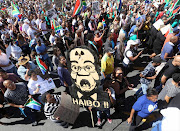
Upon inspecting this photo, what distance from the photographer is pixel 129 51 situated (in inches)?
168

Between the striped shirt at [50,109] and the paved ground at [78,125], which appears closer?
the striped shirt at [50,109]

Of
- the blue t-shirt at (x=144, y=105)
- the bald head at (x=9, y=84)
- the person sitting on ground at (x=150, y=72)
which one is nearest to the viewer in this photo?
the blue t-shirt at (x=144, y=105)

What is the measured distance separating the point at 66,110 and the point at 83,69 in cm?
135

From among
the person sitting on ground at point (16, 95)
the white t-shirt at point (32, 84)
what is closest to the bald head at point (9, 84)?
the person sitting on ground at point (16, 95)

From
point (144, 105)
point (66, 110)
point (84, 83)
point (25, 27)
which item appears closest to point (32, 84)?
point (66, 110)

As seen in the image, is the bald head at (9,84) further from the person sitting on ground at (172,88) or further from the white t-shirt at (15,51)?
the person sitting on ground at (172,88)

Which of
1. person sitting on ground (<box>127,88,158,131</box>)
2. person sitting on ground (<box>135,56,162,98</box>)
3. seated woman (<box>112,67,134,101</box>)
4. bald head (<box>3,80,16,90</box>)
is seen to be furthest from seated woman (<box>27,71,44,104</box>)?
person sitting on ground (<box>135,56,162,98</box>)

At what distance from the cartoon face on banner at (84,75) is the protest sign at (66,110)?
37 centimetres

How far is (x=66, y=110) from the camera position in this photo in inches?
123

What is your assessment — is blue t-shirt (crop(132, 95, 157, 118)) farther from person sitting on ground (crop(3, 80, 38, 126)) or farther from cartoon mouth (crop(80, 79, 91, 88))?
person sitting on ground (crop(3, 80, 38, 126))

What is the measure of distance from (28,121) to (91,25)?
5975 mm

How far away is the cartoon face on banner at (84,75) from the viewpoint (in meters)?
2.22

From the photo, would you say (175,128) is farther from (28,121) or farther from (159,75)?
(28,121)

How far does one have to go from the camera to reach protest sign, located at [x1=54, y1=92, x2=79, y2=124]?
9.75 ft
